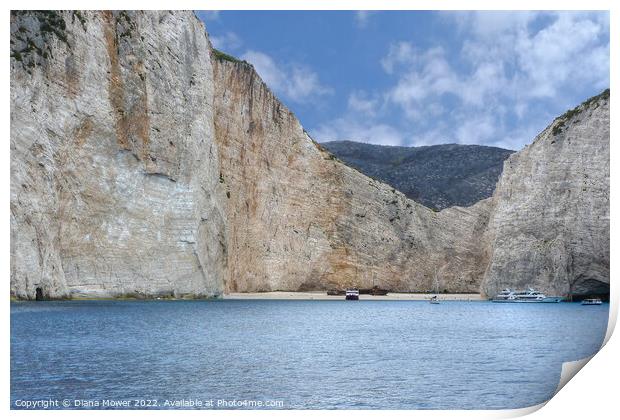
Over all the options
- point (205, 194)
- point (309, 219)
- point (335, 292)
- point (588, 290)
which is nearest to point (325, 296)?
point (335, 292)

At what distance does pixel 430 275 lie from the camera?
84.4 metres

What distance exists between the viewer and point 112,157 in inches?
1869

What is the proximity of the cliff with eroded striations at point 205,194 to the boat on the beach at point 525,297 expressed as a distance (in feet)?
3.35

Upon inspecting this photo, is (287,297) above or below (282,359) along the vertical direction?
above

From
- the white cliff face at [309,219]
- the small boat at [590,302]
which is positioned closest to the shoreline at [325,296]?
the white cliff face at [309,219]

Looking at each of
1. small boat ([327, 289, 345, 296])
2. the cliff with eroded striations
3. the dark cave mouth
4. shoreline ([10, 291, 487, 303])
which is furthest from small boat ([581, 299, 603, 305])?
small boat ([327, 289, 345, 296])

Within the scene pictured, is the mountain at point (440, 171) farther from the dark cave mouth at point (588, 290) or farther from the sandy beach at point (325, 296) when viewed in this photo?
the dark cave mouth at point (588, 290)

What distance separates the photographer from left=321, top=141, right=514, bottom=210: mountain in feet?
355

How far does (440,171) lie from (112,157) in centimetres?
7781

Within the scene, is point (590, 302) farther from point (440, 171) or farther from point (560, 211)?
point (440, 171)

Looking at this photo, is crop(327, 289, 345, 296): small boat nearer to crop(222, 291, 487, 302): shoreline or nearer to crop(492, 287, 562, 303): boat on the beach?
crop(222, 291, 487, 302): shoreline

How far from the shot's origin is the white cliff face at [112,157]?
40.6 meters
